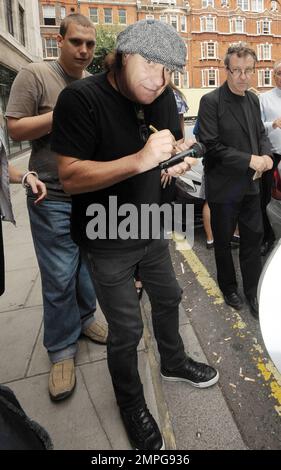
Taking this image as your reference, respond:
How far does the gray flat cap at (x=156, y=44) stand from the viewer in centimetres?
121

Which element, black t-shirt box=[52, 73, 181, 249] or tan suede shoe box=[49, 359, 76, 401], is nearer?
black t-shirt box=[52, 73, 181, 249]

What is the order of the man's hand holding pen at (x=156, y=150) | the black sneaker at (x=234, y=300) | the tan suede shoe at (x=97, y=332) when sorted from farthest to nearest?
1. the black sneaker at (x=234, y=300)
2. the tan suede shoe at (x=97, y=332)
3. the man's hand holding pen at (x=156, y=150)

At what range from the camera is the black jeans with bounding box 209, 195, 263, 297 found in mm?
2627

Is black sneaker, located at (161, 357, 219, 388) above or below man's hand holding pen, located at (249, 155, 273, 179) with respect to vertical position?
below

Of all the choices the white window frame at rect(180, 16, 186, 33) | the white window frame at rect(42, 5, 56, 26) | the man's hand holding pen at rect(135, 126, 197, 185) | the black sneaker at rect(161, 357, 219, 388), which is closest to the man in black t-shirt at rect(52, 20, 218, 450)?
the man's hand holding pen at rect(135, 126, 197, 185)

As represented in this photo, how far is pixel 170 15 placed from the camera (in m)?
38.9

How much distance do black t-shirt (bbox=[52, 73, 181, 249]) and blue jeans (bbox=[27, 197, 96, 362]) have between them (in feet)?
1.23

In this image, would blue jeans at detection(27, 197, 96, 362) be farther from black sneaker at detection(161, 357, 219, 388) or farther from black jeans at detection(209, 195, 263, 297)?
black jeans at detection(209, 195, 263, 297)

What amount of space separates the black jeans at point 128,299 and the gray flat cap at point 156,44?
82 cm

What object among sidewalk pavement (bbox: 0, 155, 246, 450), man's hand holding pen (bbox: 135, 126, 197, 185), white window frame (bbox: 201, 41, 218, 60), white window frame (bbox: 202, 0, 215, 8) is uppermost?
white window frame (bbox: 202, 0, 215, 8)

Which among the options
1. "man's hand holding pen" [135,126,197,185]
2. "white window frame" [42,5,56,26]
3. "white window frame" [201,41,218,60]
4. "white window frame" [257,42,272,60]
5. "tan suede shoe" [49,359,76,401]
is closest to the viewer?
"man's hand holding pen" [135,126,197,185]

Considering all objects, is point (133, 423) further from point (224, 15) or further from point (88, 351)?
point (224, 15)

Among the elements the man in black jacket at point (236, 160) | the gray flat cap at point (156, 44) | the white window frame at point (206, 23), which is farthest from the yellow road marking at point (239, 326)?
the white window frame at point (206, 23)

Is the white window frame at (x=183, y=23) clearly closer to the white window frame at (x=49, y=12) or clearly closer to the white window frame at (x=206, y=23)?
the white window frame at (x=206, y=23)
